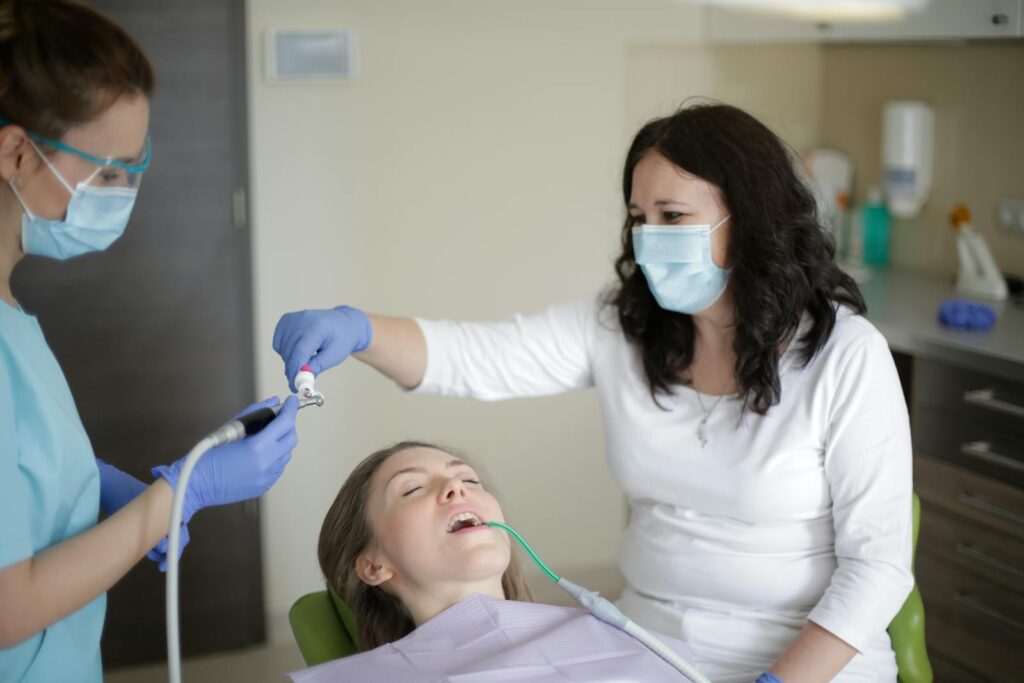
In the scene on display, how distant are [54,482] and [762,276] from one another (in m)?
1.03

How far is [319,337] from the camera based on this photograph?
1.71m

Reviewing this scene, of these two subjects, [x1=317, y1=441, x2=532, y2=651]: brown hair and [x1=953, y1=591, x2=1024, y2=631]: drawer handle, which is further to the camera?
[x1=953, y1=591, x2=1024, y2=631]: drawer handle

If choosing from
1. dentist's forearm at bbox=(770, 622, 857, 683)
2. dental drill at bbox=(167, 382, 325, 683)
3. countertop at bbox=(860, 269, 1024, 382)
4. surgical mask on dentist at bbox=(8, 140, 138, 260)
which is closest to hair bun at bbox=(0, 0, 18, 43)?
surgical mask on dentist at bbox=(8, 140, 138, 260)

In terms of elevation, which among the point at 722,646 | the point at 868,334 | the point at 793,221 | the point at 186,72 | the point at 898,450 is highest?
the point at 186,72

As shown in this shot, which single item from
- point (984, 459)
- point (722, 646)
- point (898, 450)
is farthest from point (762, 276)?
point (984, 459)

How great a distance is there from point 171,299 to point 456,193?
2.55ft

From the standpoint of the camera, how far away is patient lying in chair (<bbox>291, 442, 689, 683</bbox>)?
1.43m

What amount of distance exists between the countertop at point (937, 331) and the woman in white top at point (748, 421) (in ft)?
2.22

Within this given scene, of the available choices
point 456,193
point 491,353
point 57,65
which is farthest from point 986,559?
point 57,65

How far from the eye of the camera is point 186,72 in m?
2.75

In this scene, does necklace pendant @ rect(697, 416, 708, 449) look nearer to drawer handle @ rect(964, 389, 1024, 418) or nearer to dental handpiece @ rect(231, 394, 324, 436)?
dental handpiece @ rect(231, 394, 324, 436)

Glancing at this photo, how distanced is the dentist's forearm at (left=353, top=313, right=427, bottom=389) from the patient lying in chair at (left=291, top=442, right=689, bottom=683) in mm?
217

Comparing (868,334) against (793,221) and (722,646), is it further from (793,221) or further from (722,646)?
(722,646)

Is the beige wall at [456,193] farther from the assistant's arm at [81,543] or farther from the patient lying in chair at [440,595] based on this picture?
the assistant's arm at [81,543]
